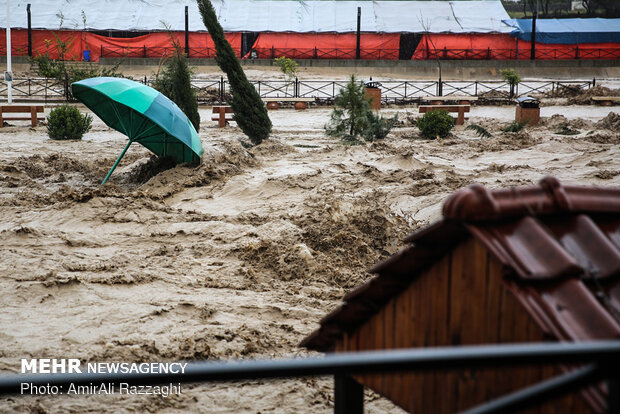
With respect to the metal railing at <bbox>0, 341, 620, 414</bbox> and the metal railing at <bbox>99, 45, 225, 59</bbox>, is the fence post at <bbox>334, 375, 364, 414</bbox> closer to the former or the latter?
the metal railing at <bbox>0, 341, 620, 414</bbox>

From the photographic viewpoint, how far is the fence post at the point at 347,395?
2.47 meters

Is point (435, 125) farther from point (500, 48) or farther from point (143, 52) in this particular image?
point (143, 52)

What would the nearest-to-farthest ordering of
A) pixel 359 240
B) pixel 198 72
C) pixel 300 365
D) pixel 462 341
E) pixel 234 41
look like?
pixel 300 365, pixel 462 341, pixel 359 240, pixel 198 72, pixel 234 41

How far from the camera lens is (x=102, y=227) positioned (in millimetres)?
8680

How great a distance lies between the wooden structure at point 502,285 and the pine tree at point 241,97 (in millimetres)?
13135

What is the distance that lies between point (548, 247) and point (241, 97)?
Result: 14.0 m

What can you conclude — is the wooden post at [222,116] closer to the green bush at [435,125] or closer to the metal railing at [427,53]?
the green bush at [435,125]

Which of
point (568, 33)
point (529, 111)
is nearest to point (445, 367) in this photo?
point (529, 111)

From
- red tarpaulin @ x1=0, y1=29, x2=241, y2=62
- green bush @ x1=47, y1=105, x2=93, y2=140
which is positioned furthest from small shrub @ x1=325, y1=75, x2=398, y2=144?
red tarpaulin @ x1=0, y1=29, x2=241, y2=62

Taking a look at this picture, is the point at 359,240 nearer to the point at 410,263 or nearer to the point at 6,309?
the point at 6,309

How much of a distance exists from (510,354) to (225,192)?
9332 millimetres

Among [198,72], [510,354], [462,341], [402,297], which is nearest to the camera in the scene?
[510,354]

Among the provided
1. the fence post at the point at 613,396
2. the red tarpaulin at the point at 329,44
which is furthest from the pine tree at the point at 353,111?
the red tarpaulin at the point at 329,44

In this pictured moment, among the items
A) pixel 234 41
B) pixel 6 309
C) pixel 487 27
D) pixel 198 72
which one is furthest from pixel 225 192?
pixel 487 27
